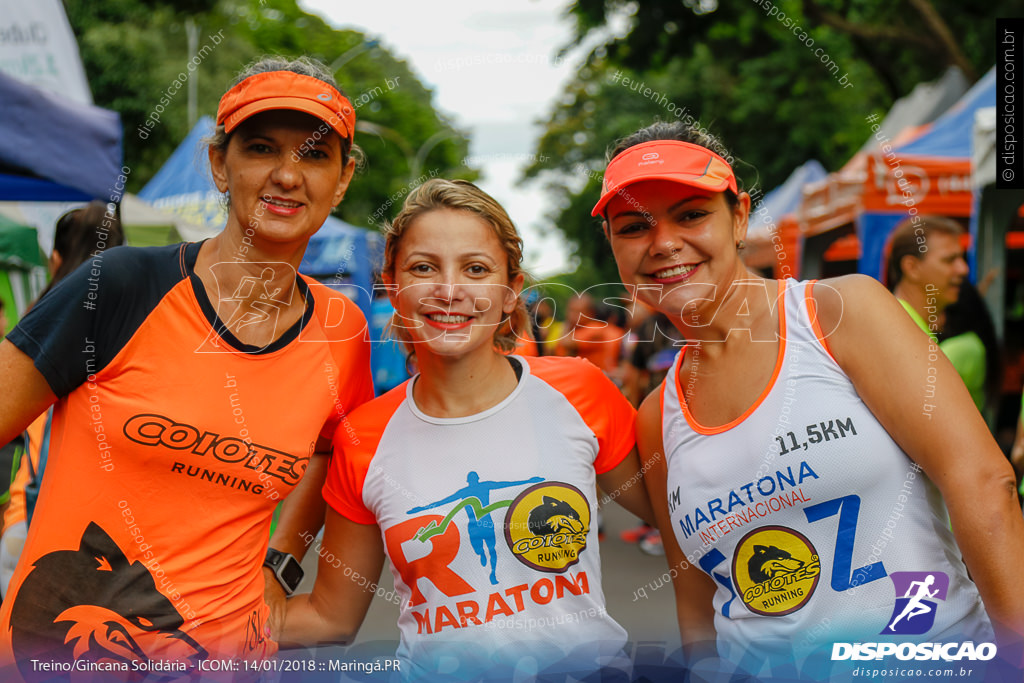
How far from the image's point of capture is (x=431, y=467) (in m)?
1.90

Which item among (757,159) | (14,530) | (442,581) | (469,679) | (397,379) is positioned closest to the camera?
(469,679)

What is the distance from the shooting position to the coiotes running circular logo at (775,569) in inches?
68.2

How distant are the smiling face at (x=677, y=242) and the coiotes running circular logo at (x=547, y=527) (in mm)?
519

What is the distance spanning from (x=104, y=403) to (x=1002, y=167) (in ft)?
13.1

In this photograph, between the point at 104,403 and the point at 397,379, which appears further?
the point at 397,379

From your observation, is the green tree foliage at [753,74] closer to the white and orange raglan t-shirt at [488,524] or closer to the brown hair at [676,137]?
the brown hair at [676,137]

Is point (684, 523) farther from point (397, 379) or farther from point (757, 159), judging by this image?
point (757, 159)

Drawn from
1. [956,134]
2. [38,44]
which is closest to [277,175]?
[38,44]

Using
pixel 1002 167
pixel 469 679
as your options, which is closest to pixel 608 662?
pixel 469 679

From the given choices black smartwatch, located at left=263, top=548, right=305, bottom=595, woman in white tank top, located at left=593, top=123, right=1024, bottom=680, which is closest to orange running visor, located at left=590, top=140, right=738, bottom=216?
woman in white tank top, located at left=593, top=123, right=1024, bottom=680

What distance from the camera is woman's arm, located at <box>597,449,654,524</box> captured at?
2078 millimetres

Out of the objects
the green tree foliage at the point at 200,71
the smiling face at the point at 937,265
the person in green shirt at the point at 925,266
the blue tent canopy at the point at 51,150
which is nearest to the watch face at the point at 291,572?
the blue tent canopy at the point at 51,150

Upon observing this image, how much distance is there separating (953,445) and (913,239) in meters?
2.36

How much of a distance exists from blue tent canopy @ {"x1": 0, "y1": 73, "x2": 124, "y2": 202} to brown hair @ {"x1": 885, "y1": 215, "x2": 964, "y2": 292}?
3518 millimetres
